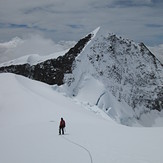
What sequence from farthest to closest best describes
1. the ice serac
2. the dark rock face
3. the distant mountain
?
the dark rock face → the distant mountain → the ice serac

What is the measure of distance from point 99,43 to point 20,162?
8322cm

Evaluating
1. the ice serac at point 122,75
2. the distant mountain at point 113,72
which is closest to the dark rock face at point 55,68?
the distant mountain at point 113,72

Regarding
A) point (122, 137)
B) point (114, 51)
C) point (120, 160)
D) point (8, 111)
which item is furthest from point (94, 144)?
point (114, 51)

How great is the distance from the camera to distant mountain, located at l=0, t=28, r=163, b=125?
3295 inches

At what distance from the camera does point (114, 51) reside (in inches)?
3784

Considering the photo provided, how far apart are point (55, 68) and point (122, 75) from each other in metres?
23.5

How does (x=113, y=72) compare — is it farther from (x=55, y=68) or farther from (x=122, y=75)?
(x=55, y=68)

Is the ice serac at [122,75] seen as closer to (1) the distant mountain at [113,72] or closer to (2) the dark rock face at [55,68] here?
(1) the distant mountain at [113,72]

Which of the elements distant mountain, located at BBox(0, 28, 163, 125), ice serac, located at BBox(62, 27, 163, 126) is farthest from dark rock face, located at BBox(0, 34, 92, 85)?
ice serac, located at BBox(62, 27, 163, 126)

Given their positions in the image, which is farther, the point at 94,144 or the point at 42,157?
the point at 94,144

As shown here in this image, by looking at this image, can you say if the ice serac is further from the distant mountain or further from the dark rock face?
the dark rock face

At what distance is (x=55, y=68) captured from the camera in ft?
305

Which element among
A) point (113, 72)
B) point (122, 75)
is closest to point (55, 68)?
point (113, 72)

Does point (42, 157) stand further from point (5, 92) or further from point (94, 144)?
point (5, 92)
